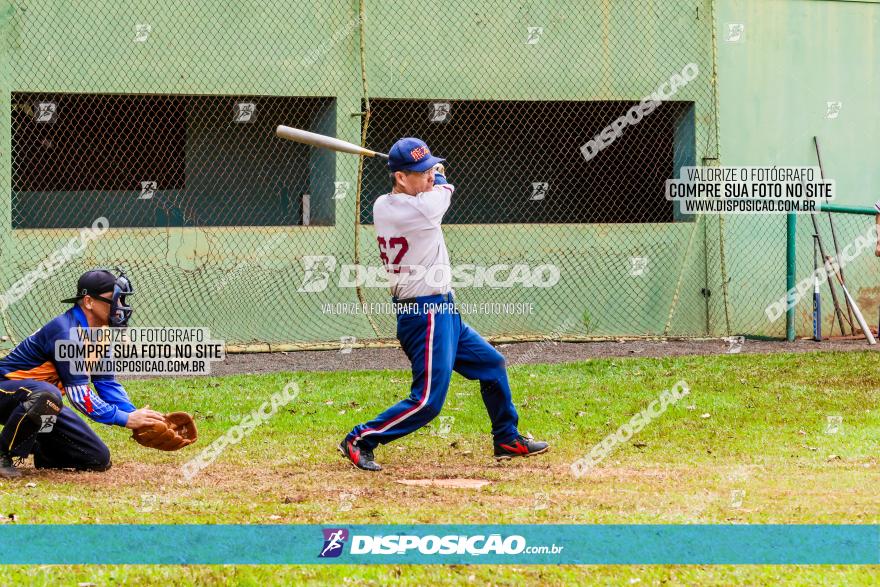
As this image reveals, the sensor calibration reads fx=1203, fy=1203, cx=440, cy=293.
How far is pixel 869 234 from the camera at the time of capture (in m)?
15.2

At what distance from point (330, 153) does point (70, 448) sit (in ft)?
23.0

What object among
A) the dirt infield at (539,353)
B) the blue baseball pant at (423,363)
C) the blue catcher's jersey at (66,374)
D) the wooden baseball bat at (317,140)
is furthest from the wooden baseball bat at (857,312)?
the blue catcher's jersey at (66,374)

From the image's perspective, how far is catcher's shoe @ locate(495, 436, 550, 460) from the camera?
7889mm

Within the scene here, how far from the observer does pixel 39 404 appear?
7023 millimetres

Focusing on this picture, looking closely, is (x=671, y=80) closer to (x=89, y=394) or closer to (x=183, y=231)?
(x=183, y=231)

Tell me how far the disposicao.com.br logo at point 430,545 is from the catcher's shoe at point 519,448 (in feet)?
7.81

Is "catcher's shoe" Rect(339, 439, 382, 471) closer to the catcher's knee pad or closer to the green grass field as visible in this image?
the green grass field

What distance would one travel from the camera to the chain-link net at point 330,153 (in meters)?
13.0

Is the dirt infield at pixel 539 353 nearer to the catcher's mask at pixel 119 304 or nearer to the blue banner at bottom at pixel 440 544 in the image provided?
the catcher's mask at pixel 119 304

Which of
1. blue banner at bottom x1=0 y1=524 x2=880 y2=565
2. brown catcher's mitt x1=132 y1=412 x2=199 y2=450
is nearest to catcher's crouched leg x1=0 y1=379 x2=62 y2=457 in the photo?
brown catcher's mitt x1=132 y1=412 x2=199 y2=450

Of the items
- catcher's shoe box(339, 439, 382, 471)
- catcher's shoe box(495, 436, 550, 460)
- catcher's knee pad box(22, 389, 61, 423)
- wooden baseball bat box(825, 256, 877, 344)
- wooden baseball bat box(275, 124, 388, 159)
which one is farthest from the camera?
wooden baseball bat box(825, 256, 877, 344)

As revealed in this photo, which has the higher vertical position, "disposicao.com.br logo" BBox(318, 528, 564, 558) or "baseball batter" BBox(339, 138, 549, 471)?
"baseball batter" BBox(339, 138, 549, 471)

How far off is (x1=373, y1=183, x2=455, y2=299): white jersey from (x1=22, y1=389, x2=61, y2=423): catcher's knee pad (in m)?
2.14

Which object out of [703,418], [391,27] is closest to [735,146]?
[391,27]
